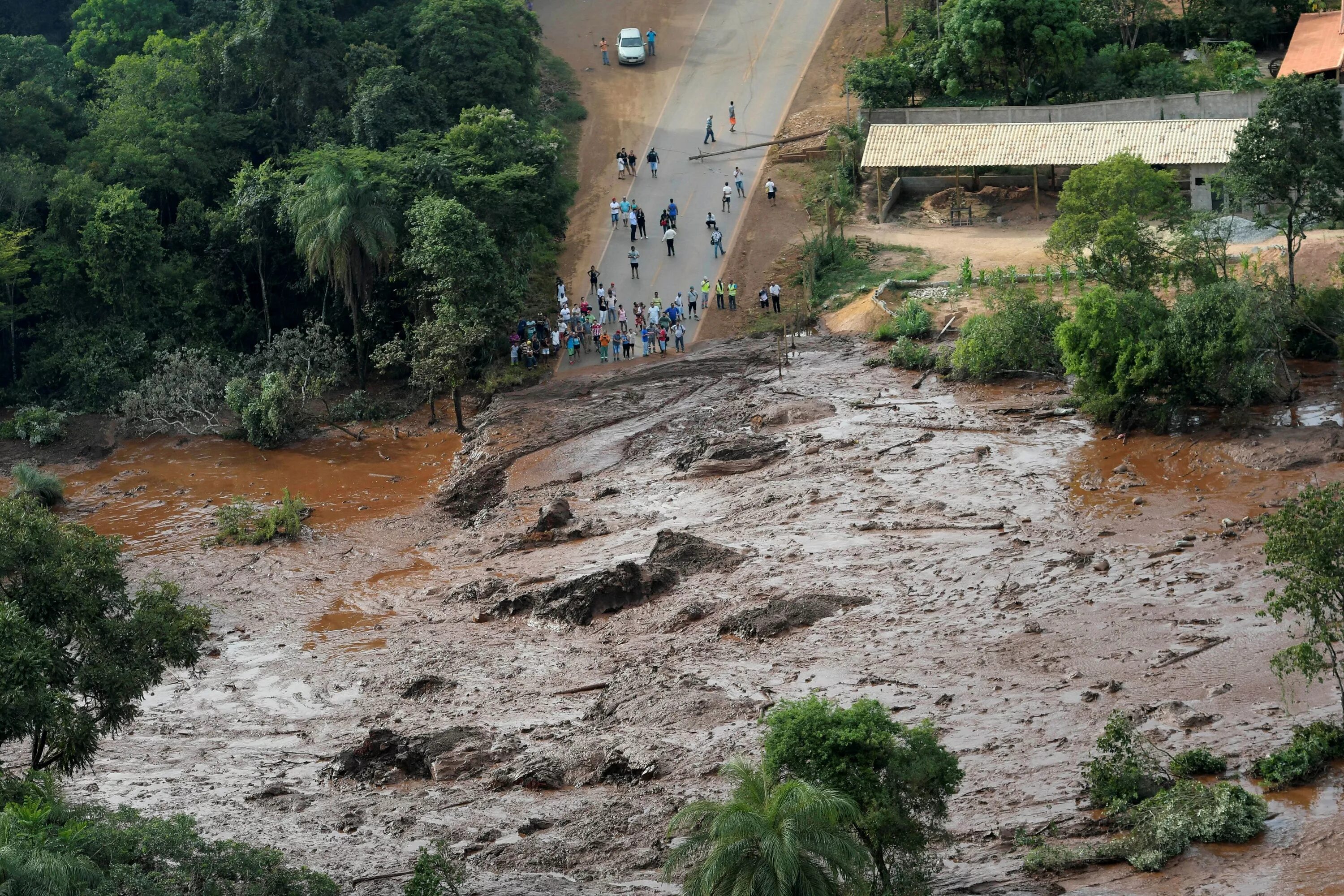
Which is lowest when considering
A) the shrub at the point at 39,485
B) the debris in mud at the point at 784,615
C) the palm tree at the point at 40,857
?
the debris in mud at the point at 784,615

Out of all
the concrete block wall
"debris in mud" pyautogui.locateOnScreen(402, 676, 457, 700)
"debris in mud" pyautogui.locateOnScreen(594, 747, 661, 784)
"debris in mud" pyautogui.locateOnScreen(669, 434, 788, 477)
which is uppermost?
the concrete block wall

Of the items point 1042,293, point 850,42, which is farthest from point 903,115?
point 1042,293

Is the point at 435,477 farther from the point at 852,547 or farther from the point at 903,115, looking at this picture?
the point at 903,115

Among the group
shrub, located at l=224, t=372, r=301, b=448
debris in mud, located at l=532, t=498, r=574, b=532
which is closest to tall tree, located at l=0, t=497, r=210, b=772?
debris in mud, located at l=532, t=498, r=574, b=532

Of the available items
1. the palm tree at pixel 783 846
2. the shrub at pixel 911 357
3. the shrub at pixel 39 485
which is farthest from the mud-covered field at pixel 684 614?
the palm tree at pixel 783 846

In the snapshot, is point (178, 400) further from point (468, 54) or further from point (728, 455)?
point (728, 455)

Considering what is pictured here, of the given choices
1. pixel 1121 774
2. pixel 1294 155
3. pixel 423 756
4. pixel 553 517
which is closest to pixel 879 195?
pixel 1294 155

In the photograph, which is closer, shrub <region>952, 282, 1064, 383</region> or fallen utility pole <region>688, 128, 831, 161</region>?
shrub <region>952, 282, 1064, 383</region>

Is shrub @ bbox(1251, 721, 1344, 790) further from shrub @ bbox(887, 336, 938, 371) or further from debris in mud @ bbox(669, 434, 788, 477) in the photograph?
shrub @ bbox(887, 336, 938, 371)

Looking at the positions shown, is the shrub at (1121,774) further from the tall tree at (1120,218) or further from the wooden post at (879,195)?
the wooden post at (879,195)
